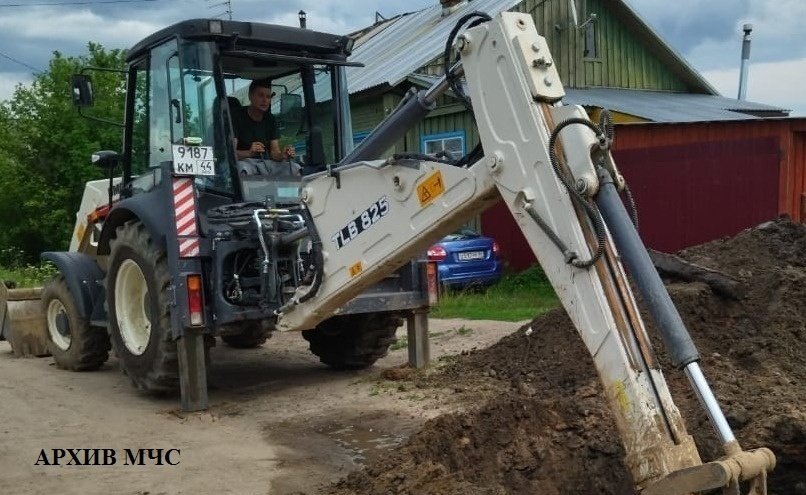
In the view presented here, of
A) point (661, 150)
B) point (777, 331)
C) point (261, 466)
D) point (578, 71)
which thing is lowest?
point (261, 466)

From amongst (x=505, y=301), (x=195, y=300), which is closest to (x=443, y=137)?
(x=505, y=301)

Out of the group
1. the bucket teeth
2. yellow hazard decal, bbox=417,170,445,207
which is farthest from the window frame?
the bucket teeth

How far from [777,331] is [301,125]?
4.10 m

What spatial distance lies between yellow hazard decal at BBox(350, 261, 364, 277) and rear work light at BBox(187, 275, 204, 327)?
61.1 inches

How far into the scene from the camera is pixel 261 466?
5359 millimetres

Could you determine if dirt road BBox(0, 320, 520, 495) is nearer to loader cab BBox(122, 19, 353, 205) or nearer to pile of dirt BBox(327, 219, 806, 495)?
pile of dirt BBox(327, 219, 806, 495)

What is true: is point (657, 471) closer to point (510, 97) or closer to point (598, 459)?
point (598, 459)

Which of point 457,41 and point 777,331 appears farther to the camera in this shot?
point 777,331

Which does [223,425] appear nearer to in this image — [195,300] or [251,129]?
[195,300]

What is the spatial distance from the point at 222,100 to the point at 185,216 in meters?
0.99

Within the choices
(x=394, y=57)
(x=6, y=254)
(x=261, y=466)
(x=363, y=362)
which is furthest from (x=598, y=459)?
Answer: (x=6, y=254)

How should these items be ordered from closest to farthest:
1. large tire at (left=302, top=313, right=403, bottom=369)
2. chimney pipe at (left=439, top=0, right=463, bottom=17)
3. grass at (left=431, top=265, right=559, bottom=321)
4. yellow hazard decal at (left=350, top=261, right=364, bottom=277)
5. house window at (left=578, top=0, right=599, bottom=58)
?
yellow hazard decal at (left=350, top=261, right=364, bottom=277)
large tire at (left=302, top=313, right=403, bottom=369)
grass at (left=431, top=265, right=559, bottom=321)
house window at (left=578, top=0, right=599, bottom=58)
chimney pipe at (left=439, top=0, right=463, bottom=17)

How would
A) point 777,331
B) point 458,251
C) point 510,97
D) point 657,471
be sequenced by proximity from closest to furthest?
point 657,471
point 510,97
point 777,331
point 458,251

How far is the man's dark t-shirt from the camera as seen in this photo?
720 cm
